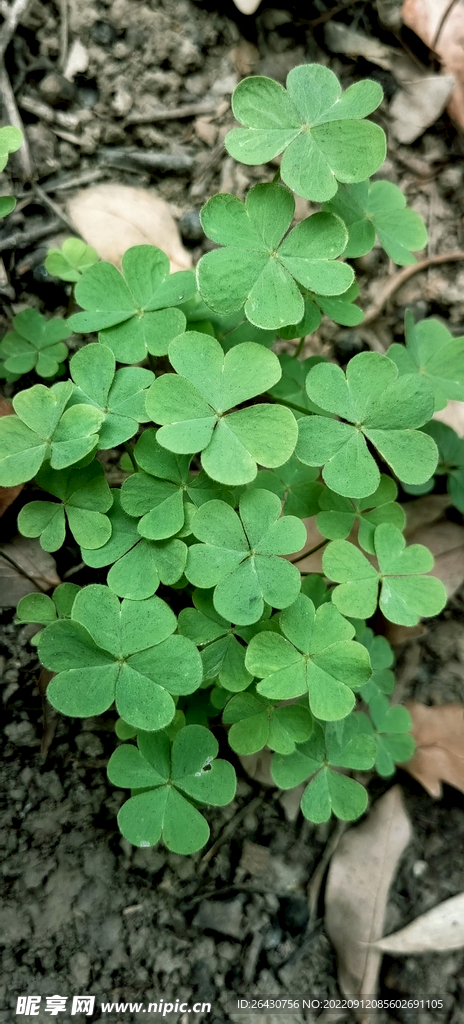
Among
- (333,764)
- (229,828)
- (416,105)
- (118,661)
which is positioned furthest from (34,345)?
(416,105)

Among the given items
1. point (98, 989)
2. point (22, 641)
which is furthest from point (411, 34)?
point (98, 989)

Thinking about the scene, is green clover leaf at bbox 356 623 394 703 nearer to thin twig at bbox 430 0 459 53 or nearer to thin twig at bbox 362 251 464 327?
thin twig at bbox 362 251 464 327

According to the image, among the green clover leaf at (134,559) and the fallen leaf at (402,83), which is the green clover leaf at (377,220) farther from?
the green clover leaf at (134,559)

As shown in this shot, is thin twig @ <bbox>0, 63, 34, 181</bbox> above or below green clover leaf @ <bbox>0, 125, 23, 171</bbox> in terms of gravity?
below

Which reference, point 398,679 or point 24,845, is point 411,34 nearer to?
point 398,679

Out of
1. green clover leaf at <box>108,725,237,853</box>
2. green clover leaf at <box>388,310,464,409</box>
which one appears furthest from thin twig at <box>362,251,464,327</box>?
green clover leaf at <box>108,725,237,853</box>

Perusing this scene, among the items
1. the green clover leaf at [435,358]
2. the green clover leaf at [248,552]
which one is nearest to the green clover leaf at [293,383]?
the green clover leaf at [435,358]

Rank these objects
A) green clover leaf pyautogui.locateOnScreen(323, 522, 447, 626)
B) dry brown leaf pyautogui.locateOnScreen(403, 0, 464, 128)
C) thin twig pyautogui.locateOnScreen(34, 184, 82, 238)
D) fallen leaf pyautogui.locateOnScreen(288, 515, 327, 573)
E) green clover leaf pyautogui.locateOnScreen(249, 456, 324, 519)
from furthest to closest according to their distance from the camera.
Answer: dry brown leaf pyautogui.locateOnScreen(403, 0, 464, 128), thin twig pyautogui.locateOnScreen(34, 184, 82, 238), fallen leaf pyautogui.locateOnScreen(288, 515, 327, 573), green clover leaf pyautogui.locateOnScreen(249, 456, 324, 519), green clover leaf pyautogui.locateOnScreen(323, 522, 447, 626)
